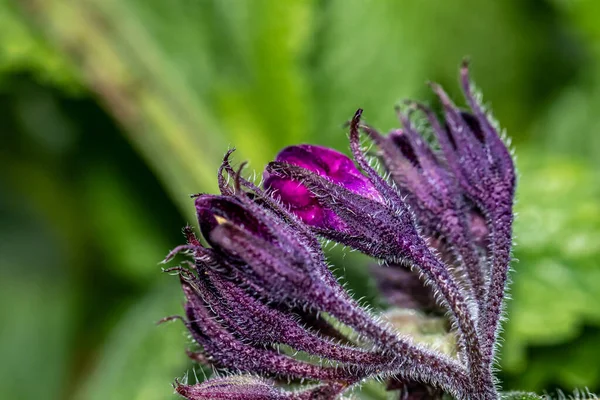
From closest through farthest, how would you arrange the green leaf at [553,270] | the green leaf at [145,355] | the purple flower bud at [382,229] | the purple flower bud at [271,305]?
the purple flower bud at [271,305], the purple flower bud at [382,229], the green leaf at [553,270], the green leaf at [145,355]

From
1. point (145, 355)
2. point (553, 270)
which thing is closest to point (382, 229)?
point (553, 270)

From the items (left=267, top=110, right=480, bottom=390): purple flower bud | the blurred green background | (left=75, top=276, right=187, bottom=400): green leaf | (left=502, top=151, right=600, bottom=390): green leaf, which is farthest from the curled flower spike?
(left=75, top=276, right=187, bottom=400): green leaf

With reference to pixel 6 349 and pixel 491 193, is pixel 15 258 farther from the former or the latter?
pixel 491 193

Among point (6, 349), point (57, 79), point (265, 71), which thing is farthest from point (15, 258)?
point (265, 71)

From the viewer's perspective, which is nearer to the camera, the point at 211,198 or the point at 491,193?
the point at 211,198

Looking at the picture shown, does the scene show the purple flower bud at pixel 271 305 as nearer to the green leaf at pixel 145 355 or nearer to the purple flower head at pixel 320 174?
the purple flower head at pixel 320 174

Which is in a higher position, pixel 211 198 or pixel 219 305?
pixel 211 198

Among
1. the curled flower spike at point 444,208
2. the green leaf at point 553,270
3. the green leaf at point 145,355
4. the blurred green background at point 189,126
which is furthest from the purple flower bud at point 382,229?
the green leaf at point 145,355
